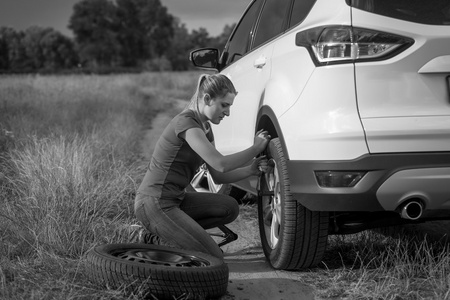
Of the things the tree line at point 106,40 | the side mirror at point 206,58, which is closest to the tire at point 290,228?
the side mirror at point 206,58

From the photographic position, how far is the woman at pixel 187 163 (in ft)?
12.8

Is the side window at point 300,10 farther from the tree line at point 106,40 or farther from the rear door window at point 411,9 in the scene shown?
the tree line at point 106,40

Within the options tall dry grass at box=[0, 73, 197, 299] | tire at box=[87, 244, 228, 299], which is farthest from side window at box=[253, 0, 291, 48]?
tire at box=[87, 244, 228, 299]

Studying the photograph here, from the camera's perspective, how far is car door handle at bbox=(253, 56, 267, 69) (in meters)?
4.32

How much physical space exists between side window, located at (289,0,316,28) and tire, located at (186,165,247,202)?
213 centimetres

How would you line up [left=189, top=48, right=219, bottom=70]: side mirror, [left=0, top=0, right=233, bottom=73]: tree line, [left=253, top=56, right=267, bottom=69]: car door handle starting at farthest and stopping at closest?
[left=0, top=0, right=233, bottom=73]: tree line < [left=189, top=48, right=219, bottom=70]: side mirror < [left=253, top=56, right=267, bottom=69]: car door handle

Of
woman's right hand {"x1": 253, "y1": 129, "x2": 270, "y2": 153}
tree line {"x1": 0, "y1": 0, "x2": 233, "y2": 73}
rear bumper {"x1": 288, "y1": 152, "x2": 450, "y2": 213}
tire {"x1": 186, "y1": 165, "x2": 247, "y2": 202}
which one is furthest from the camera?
tree line {"x1": 0, "y1": 0, "x2": 233, "y2": 73}

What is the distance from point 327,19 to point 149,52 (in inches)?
3829

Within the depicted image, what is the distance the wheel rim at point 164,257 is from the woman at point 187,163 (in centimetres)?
24

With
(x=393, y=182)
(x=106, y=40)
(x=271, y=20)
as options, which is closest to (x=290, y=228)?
(x=393, y=182)

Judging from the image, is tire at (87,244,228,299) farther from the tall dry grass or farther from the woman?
the woman

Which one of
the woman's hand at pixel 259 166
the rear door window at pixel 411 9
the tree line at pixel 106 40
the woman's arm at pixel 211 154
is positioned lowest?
the woman's hand at pixel 259 166

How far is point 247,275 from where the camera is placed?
3.99 meters

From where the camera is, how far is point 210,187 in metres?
6.05
